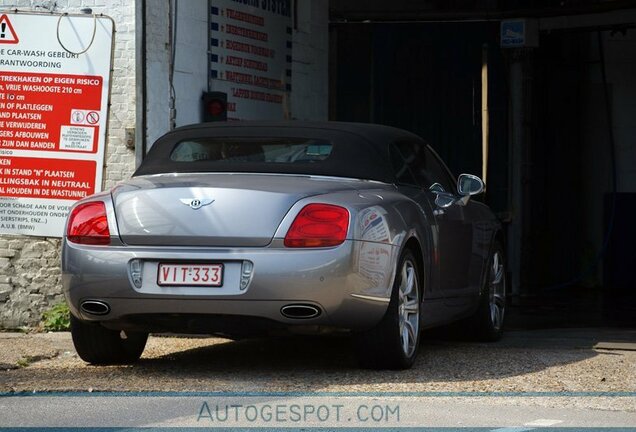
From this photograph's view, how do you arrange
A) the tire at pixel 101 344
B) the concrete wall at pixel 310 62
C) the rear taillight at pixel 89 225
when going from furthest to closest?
the concrete wall at pixel 310 62, the tire at pixel 101 344, the rear taillight at pixel 89 225

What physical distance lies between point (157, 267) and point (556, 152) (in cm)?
1152

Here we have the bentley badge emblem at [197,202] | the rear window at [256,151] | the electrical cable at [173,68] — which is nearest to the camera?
the bentley badge emblem at [197,202]

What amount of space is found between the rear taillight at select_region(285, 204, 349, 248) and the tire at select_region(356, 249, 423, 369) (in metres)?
0.51

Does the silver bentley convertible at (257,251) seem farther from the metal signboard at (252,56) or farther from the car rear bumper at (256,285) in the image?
the metal signboard at (252,56)

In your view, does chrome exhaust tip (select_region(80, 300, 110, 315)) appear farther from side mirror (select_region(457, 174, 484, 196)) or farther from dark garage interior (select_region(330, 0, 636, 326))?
dark garage interior (select_region(330, 0, 636, 326))

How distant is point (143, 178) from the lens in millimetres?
7941

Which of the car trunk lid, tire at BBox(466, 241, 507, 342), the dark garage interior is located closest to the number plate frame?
the car trunk lid

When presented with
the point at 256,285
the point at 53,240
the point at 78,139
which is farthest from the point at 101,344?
the point at 78,139

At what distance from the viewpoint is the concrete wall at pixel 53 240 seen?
422 inches

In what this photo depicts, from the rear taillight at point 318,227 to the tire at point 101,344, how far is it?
1420mm

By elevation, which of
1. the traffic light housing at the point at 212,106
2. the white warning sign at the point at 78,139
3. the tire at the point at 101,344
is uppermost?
the traffic light housing at the point at 212,106

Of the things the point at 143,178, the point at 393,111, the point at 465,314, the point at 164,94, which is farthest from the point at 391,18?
the point at 143,178

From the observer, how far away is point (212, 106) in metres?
12.0

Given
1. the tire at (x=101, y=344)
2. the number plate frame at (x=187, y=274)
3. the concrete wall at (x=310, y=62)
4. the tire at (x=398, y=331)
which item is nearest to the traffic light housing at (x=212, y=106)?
the concrete wall at (x=310, y=62)
